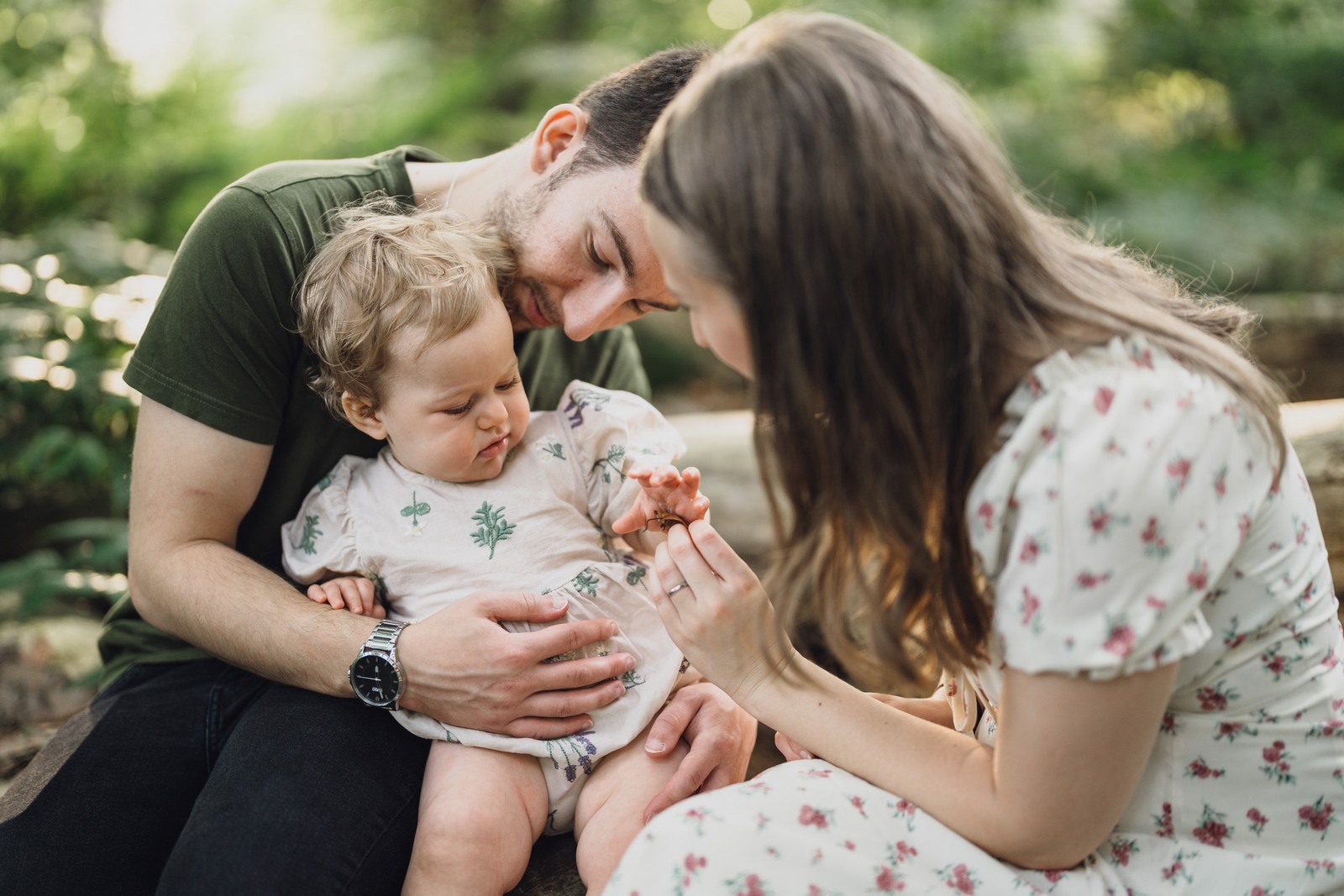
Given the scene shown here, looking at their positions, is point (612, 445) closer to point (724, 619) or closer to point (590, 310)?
point (590, 310)

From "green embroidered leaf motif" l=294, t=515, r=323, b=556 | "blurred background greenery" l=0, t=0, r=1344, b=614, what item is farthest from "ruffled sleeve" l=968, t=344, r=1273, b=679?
"blurred background greenery" l=0, t=0, r=1344, b=614

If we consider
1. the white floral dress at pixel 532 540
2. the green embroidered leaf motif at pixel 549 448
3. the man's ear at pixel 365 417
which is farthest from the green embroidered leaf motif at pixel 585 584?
the man's ear at pixel 365 417

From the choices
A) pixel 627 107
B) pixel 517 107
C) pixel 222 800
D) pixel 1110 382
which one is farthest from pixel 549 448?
pixel 517 107

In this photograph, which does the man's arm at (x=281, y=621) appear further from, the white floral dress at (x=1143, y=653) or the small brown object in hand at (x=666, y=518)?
the white floral dress at (x=1143, y=653)

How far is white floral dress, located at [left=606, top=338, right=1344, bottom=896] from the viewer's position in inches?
43.9

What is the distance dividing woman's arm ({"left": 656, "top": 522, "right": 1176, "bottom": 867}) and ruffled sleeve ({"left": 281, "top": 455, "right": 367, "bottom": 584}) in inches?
24.6

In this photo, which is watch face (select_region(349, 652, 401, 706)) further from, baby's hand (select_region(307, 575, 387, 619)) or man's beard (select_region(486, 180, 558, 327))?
man's beard (select_region(486, 180, 558, 327))

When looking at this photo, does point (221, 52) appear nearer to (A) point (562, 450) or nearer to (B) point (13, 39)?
(B) point (13, 39)

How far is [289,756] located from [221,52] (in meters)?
5.34

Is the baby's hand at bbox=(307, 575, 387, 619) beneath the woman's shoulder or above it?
beneath

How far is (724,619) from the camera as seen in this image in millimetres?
1458

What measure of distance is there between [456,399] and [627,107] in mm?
644

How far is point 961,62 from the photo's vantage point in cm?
636

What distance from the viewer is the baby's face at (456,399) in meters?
1.70
